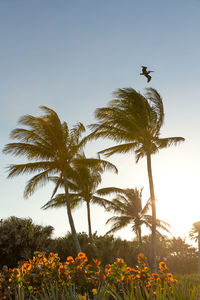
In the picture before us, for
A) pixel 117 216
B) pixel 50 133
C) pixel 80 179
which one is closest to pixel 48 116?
pixel 50 133

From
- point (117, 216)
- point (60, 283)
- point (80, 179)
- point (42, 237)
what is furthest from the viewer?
point (117, 216)

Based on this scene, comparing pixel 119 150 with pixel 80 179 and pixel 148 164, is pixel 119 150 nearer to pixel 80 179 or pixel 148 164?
pixel 148 164

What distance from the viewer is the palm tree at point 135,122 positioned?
16.6 meters

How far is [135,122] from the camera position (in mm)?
16656

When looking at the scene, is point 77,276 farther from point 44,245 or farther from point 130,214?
point 130,214

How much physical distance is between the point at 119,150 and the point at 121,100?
9.31ft

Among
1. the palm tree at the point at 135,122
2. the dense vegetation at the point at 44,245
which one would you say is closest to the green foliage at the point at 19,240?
the dense vegetation at the point at 44,245

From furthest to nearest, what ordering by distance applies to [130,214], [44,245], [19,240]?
1. [130,214]
2. [44,245]
3. [19,240]

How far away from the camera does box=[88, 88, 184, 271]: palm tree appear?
16.6 metres

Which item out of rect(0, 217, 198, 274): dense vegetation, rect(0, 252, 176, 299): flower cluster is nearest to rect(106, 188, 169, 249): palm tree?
rect(0, 217, 198, 274): dense vegetation

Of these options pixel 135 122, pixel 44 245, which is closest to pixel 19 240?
pixel 44 245

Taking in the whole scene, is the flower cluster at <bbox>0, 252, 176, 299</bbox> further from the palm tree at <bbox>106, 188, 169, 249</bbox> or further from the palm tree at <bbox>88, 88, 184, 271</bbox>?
the palm tree at <bbox>106, 188, 169, 249</bbox>

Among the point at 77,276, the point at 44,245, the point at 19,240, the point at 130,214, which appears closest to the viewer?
the point at 77,276

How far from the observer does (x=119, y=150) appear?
1755 centimetres
